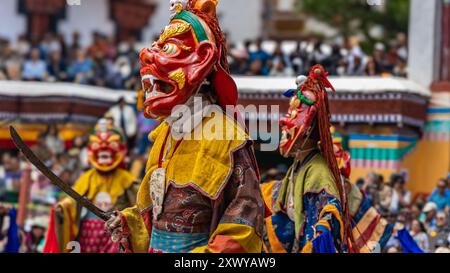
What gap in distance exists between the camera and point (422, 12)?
669 inches

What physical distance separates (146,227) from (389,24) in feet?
69.4

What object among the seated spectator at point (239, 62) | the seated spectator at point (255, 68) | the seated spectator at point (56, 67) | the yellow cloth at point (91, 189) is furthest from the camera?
the seated spectator at point (56, 67)

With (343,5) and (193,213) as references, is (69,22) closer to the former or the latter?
(343,5)

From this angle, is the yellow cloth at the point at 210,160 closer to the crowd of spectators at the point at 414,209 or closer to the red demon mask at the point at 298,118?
the red demon mask at the point at 298,118

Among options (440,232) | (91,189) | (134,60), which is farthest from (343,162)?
(134,60)

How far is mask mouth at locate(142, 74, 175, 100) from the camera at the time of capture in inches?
277

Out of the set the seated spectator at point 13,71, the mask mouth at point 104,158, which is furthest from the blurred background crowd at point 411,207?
the seated spectator at point 13,71

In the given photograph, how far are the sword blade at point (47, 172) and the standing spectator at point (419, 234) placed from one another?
556cm

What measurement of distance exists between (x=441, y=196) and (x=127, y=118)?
215 inches

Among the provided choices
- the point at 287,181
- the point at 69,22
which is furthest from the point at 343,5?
the point at 287,181

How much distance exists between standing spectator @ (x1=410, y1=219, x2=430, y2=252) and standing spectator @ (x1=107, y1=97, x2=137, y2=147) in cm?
601

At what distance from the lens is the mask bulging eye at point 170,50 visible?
7.04m

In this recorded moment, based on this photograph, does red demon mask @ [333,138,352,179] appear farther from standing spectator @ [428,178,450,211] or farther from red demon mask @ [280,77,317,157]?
standing spectator @ [428,178,450,211]

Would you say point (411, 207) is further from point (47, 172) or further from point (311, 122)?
point (47, 172)
